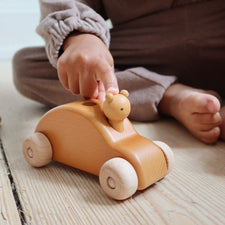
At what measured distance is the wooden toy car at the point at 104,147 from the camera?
1.31ft

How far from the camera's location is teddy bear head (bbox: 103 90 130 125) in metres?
0.43

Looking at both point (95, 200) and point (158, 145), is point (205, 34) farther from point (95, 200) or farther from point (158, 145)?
point (95, 200)

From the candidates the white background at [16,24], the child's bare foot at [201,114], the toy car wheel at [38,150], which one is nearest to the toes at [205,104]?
the child's bare foot at [201,114]

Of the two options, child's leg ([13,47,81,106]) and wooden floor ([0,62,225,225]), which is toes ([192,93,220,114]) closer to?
wooden floor ([0,62,225,225])

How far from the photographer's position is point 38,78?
3.13 feet

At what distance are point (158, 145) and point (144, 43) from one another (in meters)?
0.53

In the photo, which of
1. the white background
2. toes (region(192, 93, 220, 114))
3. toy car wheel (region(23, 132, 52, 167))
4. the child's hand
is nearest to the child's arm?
the child's hand

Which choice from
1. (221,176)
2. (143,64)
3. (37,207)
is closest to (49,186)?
(37,207)

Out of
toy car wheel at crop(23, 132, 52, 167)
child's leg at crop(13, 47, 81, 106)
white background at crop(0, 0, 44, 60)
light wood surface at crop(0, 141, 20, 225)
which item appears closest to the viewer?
light wood surface at crop(0, 141, 20, 225)

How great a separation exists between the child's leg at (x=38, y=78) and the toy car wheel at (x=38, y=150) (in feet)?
1.30

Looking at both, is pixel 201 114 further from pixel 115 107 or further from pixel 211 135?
pixel 115 107

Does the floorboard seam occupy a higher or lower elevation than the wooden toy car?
lower

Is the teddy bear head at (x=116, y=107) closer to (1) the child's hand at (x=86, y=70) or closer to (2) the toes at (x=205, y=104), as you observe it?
(1) the child's hand at (x=86, y=70)

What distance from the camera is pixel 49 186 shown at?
0.46 metres
